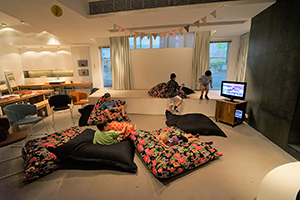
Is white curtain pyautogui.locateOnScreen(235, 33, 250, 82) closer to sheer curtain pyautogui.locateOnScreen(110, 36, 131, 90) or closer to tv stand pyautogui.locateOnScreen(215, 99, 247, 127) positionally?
tv stand pyautogui.locateOnScreen(215, 99, 247, 127)

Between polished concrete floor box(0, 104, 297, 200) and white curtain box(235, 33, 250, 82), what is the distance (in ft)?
13.4

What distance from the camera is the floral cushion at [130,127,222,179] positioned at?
2.05 metres

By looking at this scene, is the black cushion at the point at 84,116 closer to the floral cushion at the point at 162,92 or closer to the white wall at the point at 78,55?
the floral cushion at the point at 162,92

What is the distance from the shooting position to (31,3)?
9.53 ft

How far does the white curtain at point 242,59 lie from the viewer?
18.8 ft

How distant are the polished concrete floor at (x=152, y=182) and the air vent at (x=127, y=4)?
3.28 m

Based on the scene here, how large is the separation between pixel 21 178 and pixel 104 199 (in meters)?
1.38

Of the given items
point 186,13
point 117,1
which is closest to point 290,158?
point 186,13

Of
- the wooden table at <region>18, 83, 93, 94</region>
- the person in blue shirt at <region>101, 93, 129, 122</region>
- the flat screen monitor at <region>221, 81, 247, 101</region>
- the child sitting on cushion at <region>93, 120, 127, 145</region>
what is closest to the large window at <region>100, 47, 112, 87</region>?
the wooden table at <region>18, 83, 93, 94</region>

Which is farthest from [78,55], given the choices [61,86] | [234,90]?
[234,90]

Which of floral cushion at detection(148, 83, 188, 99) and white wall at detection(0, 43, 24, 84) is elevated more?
white wall at detection(0, 43, 24, 84)

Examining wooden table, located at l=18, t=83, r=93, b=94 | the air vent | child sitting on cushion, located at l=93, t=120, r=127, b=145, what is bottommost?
child sitting on cushion, located at l=93, t=120, r=127, b=145

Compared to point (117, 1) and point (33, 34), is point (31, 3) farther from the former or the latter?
point (33, 34)

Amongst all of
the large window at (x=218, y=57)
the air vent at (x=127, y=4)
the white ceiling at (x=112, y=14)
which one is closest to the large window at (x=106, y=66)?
the white ceiling at (x=112, y=14)
